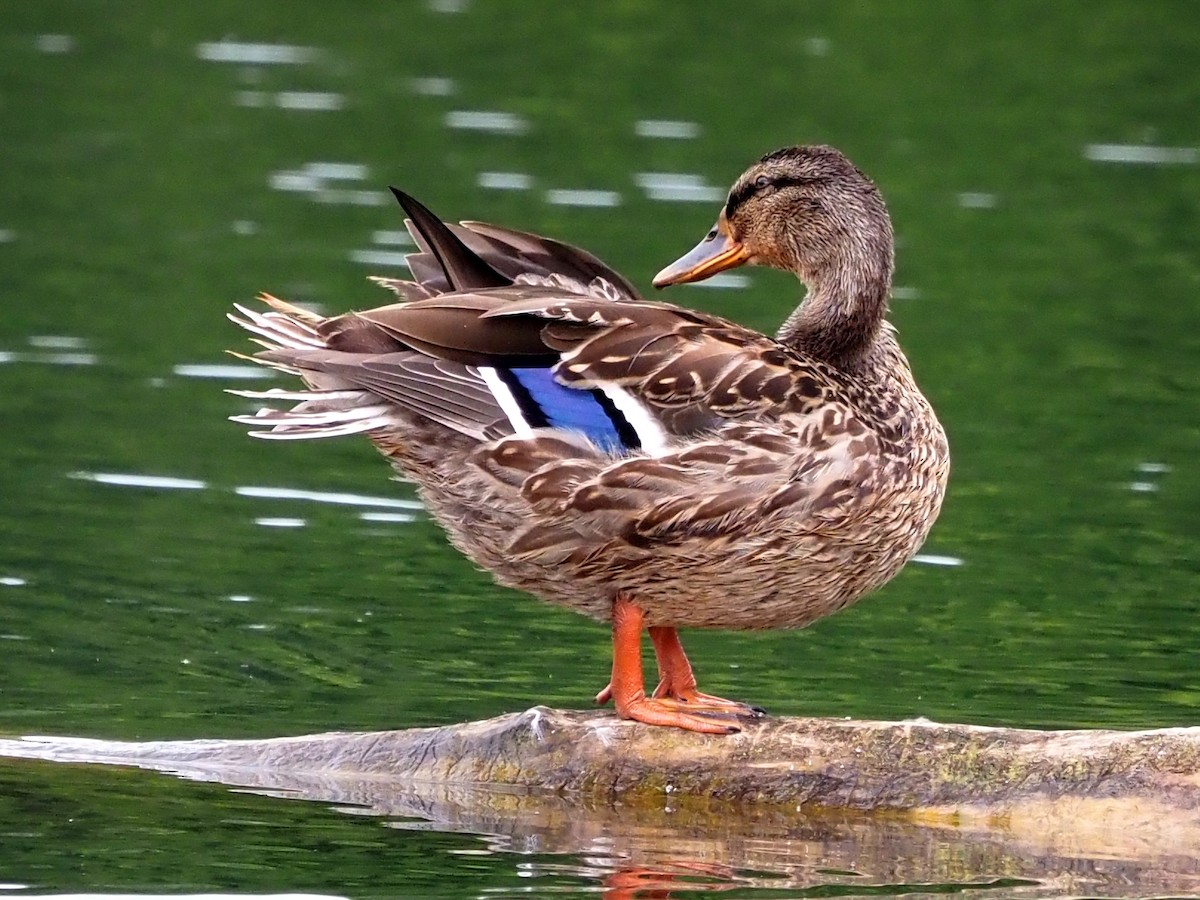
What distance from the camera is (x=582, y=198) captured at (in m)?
16.9

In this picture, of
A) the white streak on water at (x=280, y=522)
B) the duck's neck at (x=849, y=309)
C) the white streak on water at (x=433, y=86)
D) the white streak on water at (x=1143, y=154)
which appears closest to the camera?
the duck's neck at (x=849, y=309)

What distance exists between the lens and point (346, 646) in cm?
960

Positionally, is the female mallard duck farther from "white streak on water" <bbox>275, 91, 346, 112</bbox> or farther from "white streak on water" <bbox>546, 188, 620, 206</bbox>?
"white streak on water" <bbox>275, 91, 346, 112</bbox>

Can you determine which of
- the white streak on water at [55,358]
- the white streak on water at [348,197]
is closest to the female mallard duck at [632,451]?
the white streak on water at [55,358]

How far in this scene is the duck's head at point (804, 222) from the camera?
8.32 metres

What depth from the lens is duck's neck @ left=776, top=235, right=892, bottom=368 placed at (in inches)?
326

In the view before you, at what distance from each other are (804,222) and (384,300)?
249 inches

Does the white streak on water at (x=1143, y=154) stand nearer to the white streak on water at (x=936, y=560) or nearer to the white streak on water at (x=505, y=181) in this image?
the white streak on water at (x=505, y=181)

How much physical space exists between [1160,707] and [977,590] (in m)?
1.73

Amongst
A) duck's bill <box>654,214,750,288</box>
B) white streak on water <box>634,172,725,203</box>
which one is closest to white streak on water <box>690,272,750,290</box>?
white streak on water <box>634,172,725,203</box>

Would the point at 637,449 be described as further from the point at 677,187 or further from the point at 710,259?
the point at 677,187

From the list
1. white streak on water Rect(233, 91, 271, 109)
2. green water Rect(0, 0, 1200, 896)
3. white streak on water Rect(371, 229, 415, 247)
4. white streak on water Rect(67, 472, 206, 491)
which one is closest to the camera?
green water Rect(0, 0, 1200, 896)

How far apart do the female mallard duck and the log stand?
0.19m

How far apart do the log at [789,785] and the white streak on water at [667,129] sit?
11.5 m
